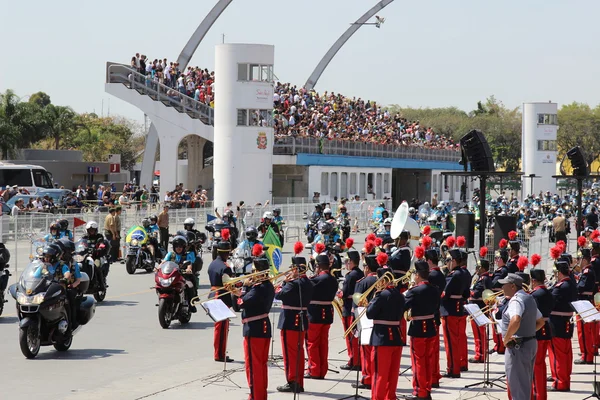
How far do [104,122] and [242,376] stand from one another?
99.1 metres

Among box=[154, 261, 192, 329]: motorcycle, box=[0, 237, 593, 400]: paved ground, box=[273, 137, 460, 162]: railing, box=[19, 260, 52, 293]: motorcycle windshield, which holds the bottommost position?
box=[0, 237, 593, 400]: paved ground

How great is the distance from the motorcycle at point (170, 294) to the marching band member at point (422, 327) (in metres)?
5.98

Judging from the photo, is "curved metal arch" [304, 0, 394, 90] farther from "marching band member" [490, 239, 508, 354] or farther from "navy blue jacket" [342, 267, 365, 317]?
"navy blue jacket" [342, 267, 365, 317]

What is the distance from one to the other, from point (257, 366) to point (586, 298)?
19.3 feet

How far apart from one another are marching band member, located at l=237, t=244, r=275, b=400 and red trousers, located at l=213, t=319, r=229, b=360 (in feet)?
8.24

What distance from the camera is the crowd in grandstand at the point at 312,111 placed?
51281mm

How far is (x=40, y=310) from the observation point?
47.4 feet

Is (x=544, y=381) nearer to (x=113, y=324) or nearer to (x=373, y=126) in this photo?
(x=113, y=324)

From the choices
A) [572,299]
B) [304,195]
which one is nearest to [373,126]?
[304,195]

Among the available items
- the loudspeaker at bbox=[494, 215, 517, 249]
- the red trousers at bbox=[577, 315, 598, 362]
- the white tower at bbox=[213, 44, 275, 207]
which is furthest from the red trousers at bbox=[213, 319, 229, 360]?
the white tower at bbox=[213, 44, 275, 207]

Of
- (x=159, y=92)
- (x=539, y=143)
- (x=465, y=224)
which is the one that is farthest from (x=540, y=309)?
(x=539, y=143)

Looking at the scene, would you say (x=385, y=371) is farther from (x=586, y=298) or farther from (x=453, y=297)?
(x=586, y=298)

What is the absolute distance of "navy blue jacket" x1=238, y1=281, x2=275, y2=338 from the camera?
12.1 metres

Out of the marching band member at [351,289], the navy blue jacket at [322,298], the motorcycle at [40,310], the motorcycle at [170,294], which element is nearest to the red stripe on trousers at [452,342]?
the marching band member at [351,289]
